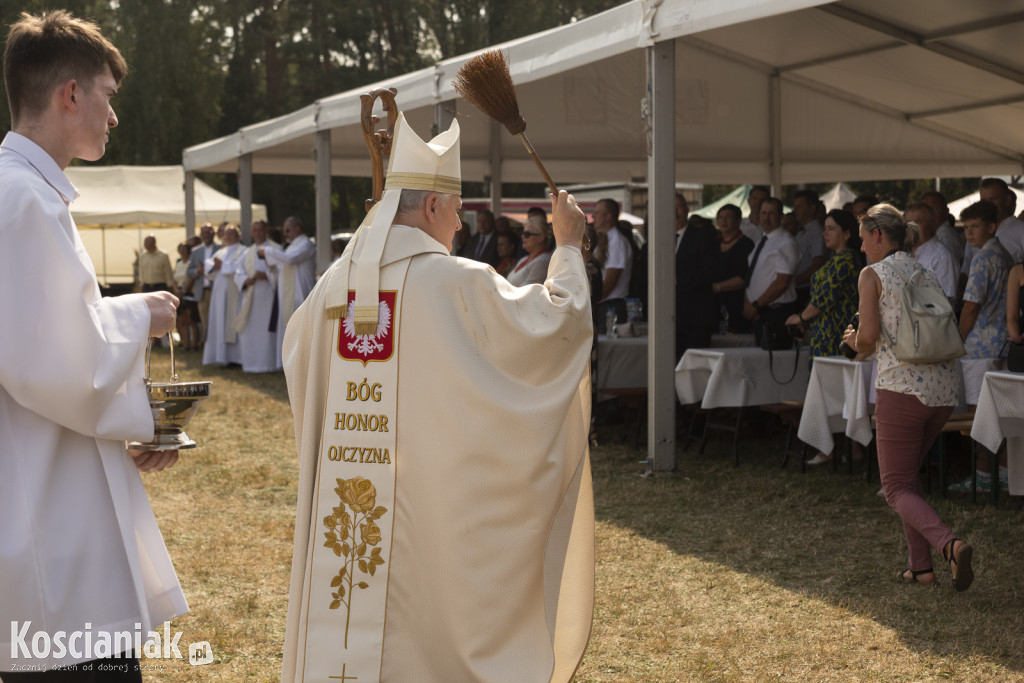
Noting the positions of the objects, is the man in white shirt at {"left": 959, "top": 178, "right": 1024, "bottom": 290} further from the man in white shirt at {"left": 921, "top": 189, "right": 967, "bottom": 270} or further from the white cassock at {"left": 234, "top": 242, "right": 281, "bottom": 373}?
the white cassock at {"left": 234, "top": 242, "right": 281, "bottom": 373}

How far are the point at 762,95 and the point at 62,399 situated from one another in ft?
35.2

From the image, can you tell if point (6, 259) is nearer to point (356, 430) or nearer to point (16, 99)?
point (16, 99)

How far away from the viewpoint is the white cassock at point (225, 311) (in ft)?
55.3

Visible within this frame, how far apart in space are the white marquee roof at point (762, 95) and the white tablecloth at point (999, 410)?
2.31 metres

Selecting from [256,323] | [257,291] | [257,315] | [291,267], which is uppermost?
[291,267]

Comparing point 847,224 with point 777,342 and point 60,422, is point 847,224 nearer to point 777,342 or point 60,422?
point 777,342

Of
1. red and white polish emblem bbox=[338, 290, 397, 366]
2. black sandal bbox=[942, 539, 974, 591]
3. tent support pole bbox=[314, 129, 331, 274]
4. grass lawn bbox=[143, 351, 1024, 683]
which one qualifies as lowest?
grass lawn bbox=[143, 351, 1024, 683]

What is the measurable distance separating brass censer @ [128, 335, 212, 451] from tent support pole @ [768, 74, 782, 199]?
33.1ft

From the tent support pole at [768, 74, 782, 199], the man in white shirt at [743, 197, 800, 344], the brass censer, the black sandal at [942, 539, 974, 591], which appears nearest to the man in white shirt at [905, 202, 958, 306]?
the man in white shirt at [743, 197, 800, 344]

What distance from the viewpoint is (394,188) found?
329 cm

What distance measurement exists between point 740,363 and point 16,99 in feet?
22.0

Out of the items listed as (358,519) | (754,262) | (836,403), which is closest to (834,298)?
(836,403)

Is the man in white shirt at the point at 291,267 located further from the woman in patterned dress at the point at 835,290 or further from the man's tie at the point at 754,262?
the woman in patterned dress at the point at 835,290

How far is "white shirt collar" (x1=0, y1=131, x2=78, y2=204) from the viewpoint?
2318mm
